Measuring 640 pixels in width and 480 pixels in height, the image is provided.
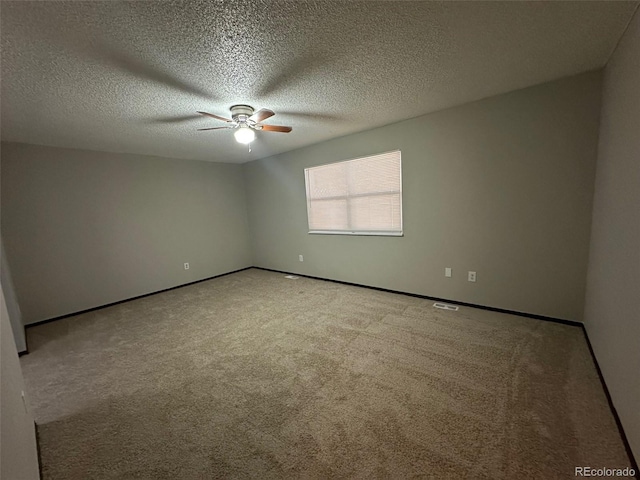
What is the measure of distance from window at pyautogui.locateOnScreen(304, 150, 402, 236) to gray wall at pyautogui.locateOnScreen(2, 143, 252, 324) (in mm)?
2025

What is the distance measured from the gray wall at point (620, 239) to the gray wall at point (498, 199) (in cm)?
23

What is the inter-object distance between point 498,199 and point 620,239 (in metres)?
1.19

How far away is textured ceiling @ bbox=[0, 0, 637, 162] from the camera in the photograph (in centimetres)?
132

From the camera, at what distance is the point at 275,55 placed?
5.50 ft

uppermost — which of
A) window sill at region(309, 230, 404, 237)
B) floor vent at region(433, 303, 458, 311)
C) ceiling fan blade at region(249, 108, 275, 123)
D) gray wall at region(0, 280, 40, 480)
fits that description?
ceiling fan blade at region(249, 108, 275, 123)

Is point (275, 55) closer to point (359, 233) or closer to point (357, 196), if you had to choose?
point (357, 196)

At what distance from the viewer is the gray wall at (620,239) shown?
51.7 inches

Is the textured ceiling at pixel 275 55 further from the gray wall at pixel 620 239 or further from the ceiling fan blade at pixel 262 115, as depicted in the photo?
the gray wall at pixel 620 239

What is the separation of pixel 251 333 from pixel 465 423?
6.50ft

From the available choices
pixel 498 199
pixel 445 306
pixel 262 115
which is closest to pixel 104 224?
pixel 262 115

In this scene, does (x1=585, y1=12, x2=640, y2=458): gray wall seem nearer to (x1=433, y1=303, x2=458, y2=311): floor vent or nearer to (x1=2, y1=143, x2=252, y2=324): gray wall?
(x1=433, y1=303, x2=458, y2=311): floor vent

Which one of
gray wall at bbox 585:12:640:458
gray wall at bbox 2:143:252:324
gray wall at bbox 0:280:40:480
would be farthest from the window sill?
gray wall at bbox 0:280:40:480

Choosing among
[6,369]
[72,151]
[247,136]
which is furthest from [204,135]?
[6,369]

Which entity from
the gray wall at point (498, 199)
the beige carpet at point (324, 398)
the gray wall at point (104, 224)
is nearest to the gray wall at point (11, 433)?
the beige carpet at point (324, 398)
